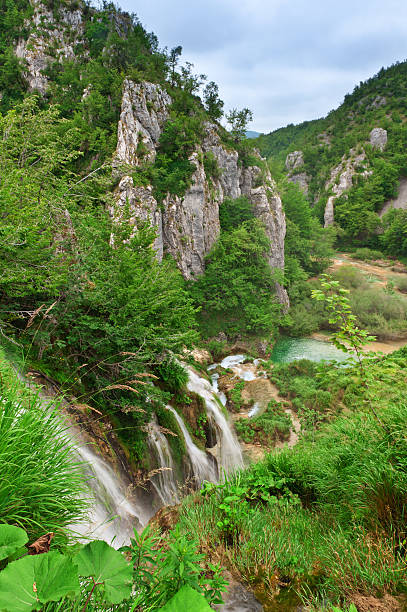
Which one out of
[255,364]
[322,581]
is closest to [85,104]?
[255,364]

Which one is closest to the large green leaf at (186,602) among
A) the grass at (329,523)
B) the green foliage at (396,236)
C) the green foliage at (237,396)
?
the grass at (329,523)

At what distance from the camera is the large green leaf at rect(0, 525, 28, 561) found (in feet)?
2.66

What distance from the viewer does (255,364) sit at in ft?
55.6

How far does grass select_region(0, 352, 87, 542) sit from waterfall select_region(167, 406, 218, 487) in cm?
538

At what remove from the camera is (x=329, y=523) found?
2.52m

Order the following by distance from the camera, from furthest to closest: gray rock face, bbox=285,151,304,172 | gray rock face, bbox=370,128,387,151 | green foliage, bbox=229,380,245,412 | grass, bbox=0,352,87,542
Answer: gray rock face, bbox=285,151,304,172, gray rock face, bbox=370,128,387,151, green foliage, bbox=229,380,245,412, grass, bbox=0,352,87,542

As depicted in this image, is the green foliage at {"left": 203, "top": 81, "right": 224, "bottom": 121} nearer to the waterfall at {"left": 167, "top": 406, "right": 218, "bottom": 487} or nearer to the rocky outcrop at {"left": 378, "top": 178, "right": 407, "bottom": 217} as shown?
the waterfall at {"left": 167, "top": 406, "right": 218, "bottom": 487}

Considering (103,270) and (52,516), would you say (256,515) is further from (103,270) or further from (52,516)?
(103,270)

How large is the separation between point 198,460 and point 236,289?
43.3 feet

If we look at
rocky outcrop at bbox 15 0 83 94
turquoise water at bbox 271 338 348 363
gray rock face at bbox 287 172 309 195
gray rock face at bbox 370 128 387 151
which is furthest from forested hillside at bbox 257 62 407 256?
rocky outcrop at bbox 15 0 83 94

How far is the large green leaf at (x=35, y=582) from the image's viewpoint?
24.9 inches

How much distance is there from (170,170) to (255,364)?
14.4 m

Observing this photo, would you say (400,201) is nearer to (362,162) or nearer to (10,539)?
(362,162)

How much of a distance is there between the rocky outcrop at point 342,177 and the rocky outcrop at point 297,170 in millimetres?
9555
